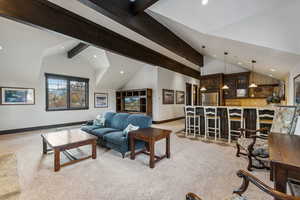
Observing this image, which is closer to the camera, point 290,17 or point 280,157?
point 280,157

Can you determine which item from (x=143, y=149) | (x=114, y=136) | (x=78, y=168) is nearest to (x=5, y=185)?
(x=78, y=168)

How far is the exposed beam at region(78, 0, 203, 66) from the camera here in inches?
102

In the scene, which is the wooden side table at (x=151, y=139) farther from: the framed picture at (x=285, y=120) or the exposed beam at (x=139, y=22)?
the exposed beam at (x=139, y=22)

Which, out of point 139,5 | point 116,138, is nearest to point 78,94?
point 116,138

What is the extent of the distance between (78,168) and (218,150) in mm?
3400

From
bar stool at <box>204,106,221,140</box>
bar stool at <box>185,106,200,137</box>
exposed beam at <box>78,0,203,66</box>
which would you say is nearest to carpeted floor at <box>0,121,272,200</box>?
bar stool at <box>204,106,221,140</box>

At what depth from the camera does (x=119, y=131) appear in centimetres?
389

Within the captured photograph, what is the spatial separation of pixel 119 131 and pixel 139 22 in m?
2.85

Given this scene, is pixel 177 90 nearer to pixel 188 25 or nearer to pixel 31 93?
pixel 188 25

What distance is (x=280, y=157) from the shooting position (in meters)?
1.39

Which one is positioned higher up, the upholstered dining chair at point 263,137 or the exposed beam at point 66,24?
the exposed beam at point 66,24

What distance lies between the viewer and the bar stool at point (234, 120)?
13.8 feet

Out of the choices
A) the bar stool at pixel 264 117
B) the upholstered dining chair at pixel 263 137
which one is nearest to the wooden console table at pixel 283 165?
the upholstered dining chair at pixel 263 137

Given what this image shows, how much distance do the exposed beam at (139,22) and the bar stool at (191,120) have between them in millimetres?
2209
